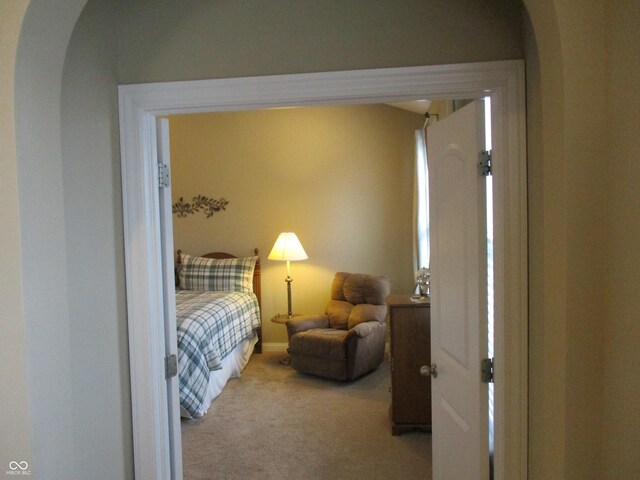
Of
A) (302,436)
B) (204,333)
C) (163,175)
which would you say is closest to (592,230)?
(163,175)

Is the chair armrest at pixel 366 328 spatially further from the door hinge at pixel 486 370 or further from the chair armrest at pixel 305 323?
the door hinge at pixel 486 370

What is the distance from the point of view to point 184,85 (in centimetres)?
147

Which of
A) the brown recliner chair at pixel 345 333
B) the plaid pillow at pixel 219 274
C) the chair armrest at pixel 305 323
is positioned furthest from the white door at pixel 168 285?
the plaid pillow at pixel 219 274

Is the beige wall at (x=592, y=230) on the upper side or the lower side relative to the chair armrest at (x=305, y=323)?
upper

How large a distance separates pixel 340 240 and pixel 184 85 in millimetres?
3708

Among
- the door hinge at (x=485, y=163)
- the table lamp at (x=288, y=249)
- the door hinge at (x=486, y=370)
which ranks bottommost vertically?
the door hinge at (x=486, y=370)

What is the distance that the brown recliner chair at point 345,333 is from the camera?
13.3 feet

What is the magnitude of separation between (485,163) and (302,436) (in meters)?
2.48

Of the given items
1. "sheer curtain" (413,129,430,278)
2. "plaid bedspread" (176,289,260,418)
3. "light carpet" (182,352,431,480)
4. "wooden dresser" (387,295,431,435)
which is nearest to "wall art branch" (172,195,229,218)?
"plaid bedspread" (176,289,260,418)


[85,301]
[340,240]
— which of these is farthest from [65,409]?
[340,240]

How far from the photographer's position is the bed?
3.31 meters

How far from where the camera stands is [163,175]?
161cm

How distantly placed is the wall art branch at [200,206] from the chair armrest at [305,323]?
5.81 ft

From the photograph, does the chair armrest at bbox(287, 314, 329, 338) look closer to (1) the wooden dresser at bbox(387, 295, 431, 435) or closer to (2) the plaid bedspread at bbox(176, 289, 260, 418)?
(2) the plaid bedspread at bbox(176, 289, 260, 418)
